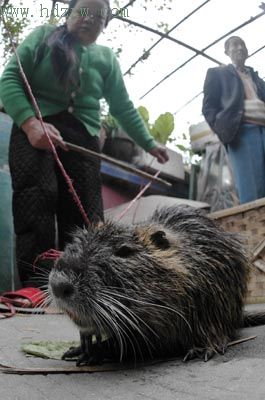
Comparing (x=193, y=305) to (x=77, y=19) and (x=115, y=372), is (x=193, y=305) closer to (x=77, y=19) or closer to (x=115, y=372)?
(x=115, y=372)

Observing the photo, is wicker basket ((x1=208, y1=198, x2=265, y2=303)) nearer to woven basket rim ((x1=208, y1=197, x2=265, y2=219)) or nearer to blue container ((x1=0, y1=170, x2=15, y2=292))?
woven basket rim ((x1=208, y1=197, x2=265, y2=219))

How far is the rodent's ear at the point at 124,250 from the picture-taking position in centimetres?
118

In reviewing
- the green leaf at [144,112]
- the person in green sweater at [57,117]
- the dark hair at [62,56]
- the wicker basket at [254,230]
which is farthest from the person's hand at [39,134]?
the green leaf at [144,112]

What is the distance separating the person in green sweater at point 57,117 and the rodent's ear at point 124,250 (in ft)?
3.84

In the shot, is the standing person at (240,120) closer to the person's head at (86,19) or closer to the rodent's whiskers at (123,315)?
the person's head at (86,19)

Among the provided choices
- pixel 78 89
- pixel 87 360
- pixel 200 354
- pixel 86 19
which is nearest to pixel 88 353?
pixel 87 360

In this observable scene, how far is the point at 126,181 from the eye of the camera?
4.02 m

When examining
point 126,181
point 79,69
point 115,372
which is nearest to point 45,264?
point 79,69

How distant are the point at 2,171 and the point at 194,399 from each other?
2.60 m

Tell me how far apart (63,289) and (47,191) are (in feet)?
4.56

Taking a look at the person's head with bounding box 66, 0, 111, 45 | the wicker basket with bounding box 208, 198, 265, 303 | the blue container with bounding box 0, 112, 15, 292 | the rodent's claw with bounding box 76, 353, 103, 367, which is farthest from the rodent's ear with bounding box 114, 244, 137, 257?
the blue container with bounding box 0, 112, 15, 292

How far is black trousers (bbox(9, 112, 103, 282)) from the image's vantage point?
7.70 feet

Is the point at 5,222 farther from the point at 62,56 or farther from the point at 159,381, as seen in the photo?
the point at 159,381

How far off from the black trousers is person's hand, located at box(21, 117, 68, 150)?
6 cm
